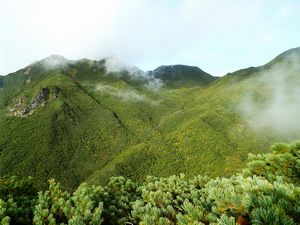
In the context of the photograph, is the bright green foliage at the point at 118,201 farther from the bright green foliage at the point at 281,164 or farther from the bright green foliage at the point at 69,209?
the bright green foliage at the point at 281,164

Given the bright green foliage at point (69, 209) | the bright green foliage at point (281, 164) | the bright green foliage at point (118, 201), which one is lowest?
the bright green foliage at point (118, 201)

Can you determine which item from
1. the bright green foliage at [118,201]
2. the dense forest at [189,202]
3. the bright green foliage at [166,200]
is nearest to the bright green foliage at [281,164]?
the dense forest at [189,202]

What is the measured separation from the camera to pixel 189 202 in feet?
27.7

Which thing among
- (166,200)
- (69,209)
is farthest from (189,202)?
(69,209)

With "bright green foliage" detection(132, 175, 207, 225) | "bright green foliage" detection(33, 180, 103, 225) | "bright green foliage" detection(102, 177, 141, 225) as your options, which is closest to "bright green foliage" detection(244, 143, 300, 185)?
"bright green foliage" detection(132, 175, 207, 225)

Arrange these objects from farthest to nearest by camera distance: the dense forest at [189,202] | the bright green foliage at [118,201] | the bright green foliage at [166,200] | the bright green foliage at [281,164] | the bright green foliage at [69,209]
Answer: the bright green foliage at [118,201] < the bright green foliage at [281,164] < the bright green foliage at [69,209] < the bright green foliage at [166,200] < the dense forest at [189,202]

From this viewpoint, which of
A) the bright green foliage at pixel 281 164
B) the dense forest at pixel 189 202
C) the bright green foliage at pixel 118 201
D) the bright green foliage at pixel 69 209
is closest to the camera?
the dense forest at pixel 189 202

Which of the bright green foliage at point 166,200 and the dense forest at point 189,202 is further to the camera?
the bright green foliage at point 166,200

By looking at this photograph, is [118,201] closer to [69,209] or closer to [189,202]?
[69,209]

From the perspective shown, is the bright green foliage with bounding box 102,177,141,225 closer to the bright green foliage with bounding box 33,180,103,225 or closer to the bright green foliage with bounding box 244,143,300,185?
the bright green foliage with bounding box 33,180,103,225

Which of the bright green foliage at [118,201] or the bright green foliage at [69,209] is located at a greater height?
the bright green foliage at [69,209]

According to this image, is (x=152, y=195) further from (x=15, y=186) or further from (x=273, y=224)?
(x=15, y=186)

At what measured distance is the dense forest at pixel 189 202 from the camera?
483cm

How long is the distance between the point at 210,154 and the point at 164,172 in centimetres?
3123
